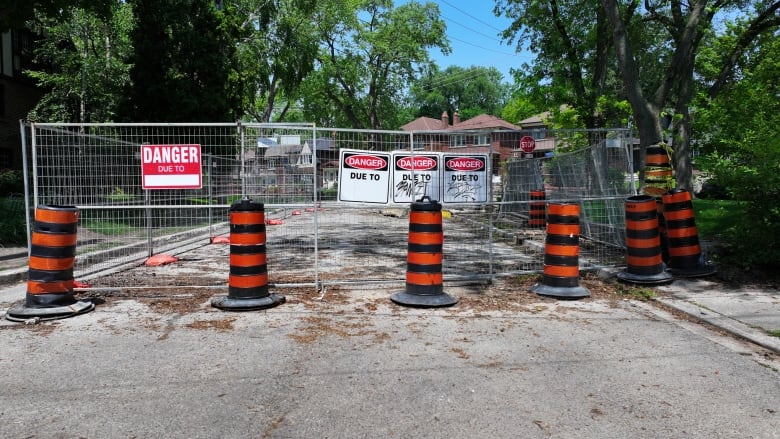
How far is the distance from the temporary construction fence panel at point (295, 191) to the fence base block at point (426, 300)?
132 cm

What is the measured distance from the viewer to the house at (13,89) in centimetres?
2652

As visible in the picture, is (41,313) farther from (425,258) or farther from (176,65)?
(176,65)

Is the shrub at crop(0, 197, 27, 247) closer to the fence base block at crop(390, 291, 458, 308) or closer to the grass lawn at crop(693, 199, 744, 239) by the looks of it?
the fence base block at crop(390, 291, 458, 308)

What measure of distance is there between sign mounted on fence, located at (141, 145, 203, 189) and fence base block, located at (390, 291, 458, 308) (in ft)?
10.5

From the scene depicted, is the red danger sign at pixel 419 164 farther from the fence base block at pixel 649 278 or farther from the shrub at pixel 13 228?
the shrub at pixel 13 228

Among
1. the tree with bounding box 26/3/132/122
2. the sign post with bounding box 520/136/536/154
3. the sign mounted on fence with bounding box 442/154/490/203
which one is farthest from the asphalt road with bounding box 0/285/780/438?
the tree with bounding box 26/3/132/122

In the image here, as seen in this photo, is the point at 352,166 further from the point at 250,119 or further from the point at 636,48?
the point at 250,119

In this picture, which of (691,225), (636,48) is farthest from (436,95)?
(691,225)

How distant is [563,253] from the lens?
24.4ft

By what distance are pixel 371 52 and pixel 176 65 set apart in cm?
2190

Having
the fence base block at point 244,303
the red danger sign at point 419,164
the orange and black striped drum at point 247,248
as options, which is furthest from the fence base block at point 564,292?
the orange and black striped drum at point 247,248

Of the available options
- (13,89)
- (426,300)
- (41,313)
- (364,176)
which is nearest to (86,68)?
(13,89)

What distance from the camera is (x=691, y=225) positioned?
27.6 ft

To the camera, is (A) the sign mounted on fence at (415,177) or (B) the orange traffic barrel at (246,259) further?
(A) the sign mounted on fence at (415,177)
